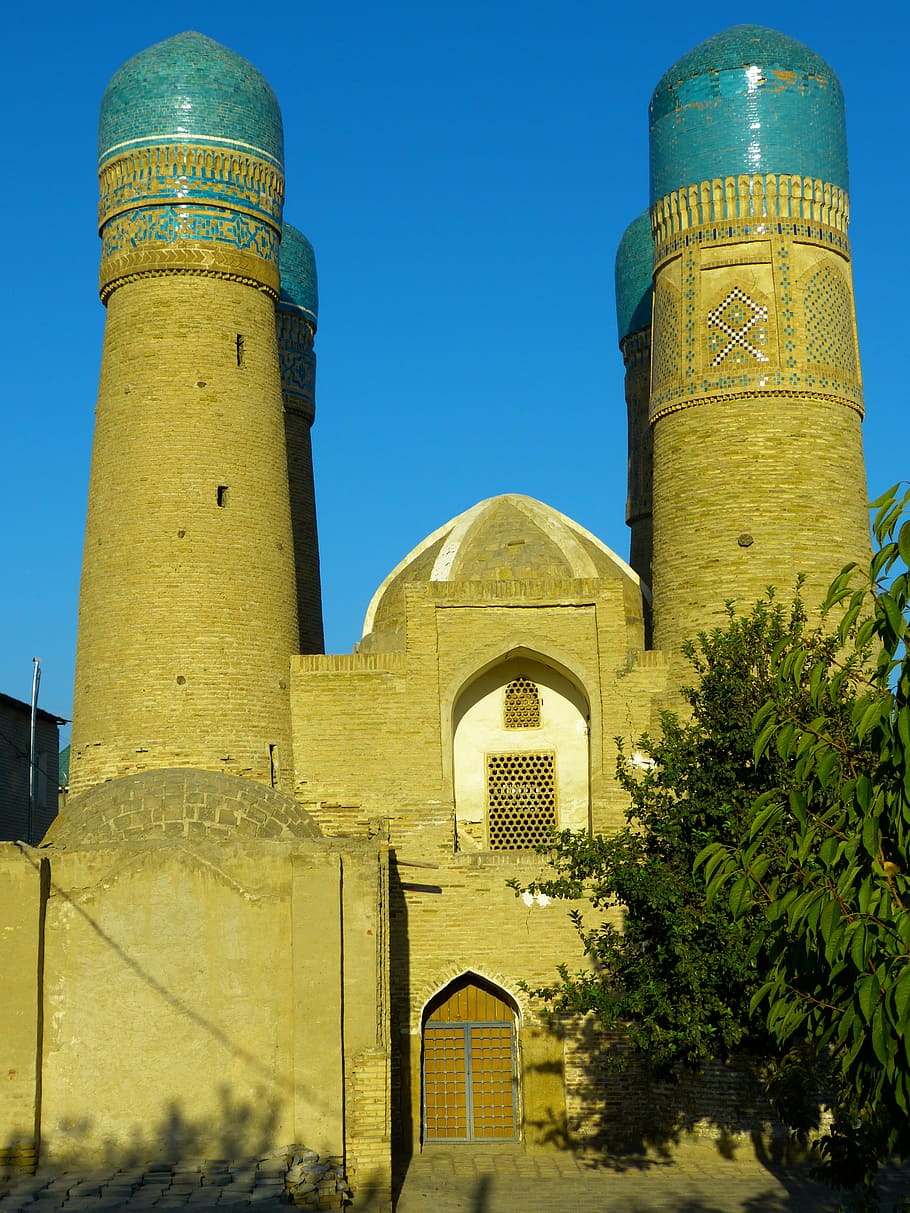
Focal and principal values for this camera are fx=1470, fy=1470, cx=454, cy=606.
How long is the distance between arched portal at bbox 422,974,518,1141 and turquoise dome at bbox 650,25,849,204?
378 inches

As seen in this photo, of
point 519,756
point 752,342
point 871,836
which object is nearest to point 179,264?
point 752,342

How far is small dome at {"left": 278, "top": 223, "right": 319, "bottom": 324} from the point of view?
2306 cm

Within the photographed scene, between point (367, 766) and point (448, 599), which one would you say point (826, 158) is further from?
point (367, 766)

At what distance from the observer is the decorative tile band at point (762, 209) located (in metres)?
16.7

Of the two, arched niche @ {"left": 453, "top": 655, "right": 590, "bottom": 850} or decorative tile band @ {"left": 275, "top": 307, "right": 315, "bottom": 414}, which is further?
decorative tile band @ {"left": 275, "top": 307, "right": 315, "bottom": 414}

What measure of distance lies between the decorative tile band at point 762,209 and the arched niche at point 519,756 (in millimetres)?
5426

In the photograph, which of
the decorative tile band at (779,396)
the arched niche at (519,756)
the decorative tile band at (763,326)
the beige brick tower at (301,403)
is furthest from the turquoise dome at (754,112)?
the beige brick tower at (301,403)

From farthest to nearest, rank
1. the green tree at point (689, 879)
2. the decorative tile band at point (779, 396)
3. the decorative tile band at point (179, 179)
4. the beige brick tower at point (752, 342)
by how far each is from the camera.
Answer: the decorative tile band at point (179, 179) < the decorative tile band at point (779, 396) < the beige brick tower at point (752, 342) < the green tree at point (689, 879)

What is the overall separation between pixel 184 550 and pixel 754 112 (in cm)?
817

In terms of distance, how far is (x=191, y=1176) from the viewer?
11.0 meters

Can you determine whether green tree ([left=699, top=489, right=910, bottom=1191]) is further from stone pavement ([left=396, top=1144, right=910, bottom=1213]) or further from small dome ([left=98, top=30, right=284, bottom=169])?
small dome ([left=98, top=30, right=284, bottom=169])

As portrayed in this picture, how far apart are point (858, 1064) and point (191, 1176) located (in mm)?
7039

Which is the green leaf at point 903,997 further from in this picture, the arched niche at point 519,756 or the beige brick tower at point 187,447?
the arched niche at point 519,756

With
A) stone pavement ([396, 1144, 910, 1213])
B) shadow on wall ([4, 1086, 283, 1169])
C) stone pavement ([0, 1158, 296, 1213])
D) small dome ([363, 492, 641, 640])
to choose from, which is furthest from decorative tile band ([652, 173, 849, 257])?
stone pavement ([0, 1158, 296, 1213])
